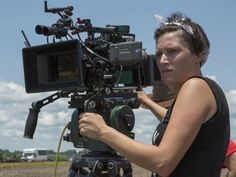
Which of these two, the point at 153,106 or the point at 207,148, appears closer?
the point at 207,148

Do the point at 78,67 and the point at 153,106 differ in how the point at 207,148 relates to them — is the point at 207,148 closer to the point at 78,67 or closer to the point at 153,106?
the point at 153,106

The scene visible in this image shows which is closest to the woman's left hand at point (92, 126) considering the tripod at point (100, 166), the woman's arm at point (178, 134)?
the woman's arm at point (178, 134)

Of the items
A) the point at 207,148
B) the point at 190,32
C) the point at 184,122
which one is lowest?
the point at 207,148

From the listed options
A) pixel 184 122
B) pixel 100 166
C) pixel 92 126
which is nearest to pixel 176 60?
pixel 184 122

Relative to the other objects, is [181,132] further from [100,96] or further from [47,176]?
[47,176]

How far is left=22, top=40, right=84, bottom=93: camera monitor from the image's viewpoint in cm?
366

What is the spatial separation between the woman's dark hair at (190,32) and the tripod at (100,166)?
1.42 meters

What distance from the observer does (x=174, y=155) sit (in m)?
2.24

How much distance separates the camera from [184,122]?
2.24 m

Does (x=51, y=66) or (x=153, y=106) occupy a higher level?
(x=51, y=66)

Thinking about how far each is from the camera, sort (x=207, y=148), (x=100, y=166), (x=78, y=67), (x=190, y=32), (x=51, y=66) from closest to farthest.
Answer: (x=207, y=148) → (x=190, y=32) → (x=78, y=67) → (x=100, y=166) → (x=51, y=66)

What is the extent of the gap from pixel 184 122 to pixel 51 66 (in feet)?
6.30

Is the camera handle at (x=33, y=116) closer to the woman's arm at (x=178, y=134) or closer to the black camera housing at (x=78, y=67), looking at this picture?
the black camera housing at (x=78, y=67)

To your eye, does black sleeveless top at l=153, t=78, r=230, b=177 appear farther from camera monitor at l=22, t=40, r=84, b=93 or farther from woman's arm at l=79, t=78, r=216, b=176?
camera monitor at l=22, t=40, r=84, b=93
